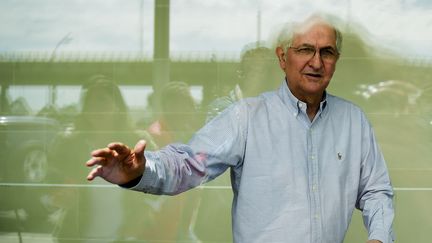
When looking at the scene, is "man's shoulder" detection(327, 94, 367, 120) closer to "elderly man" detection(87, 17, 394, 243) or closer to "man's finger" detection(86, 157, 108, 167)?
"elderly man" detection(87, 17, 394, 243)

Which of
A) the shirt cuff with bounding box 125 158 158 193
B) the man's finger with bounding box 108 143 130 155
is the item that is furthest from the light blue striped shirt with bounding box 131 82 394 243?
the man's finger with bounding box 108 143 130 155

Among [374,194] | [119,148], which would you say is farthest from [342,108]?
[119,148]

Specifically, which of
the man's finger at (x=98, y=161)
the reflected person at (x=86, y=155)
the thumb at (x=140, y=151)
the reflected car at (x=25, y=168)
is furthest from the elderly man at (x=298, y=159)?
the reflected car at (x=25, y=168)

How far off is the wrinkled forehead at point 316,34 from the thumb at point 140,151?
710 mm

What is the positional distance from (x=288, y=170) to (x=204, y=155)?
0.88 ft

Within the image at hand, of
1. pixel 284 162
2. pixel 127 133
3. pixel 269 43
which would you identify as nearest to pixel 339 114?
pixel 284 162

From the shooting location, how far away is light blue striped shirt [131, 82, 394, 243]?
2262mm

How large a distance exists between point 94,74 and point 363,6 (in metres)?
1.55

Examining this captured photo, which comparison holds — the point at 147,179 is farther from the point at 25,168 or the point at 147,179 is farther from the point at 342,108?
the point at 25,168

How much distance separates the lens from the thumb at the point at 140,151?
188 centimetres

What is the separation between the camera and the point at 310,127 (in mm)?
2369

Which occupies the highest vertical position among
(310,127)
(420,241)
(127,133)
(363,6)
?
(363,6)

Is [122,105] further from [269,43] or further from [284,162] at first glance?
[284,162]

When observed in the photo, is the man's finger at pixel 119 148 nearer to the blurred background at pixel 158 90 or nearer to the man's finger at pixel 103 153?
the man's finger at pixel 103 153
